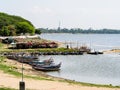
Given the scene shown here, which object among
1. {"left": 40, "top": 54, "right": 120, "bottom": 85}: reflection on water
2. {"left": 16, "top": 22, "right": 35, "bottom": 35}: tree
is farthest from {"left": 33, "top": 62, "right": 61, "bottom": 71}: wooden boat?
{"left": 16, "top": 22, "right": 35, "bottom": 35}: tree

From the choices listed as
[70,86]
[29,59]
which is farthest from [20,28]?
[70,86]

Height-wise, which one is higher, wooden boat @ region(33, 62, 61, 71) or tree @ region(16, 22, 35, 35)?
tree @ region(16, 22, 35, 35)

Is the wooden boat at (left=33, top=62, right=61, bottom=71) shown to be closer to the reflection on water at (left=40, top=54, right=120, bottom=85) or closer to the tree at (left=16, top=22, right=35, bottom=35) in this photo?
the reflection on water at (left=40, top=54, right=120, bottom=85)

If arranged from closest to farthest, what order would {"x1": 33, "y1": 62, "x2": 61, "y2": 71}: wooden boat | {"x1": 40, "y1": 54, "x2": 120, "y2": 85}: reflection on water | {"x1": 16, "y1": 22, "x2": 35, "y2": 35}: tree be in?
1. {"x1": 40, "y1": 54, "x2": 120, "y2": 85}: reflection on water
2. {"x1": 33, "y1": 62, "x2": 61, "y2": 71}: wooden boat
3. {"x1": 16, "y1": 22, "x2": 35, "y2": 35}: tree

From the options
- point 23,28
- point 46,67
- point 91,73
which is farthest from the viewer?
point 23,28

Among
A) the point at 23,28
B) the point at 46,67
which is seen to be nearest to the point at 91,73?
the point at 46,67

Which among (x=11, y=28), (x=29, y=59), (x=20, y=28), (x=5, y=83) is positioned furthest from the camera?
(x=20, y=28)

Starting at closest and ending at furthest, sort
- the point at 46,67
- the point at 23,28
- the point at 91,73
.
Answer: the point at 91,73 < the point at 46,67 < the point at 23,28

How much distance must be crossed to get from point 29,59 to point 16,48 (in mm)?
30560

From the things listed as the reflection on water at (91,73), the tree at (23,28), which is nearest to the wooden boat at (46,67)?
the reflection on water at (91,73)

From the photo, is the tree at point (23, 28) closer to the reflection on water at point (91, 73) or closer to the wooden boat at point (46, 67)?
the reflection on water at point (91, 73)

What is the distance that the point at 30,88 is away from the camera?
32.0 m

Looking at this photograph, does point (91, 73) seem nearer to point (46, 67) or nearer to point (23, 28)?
point (46, 67)

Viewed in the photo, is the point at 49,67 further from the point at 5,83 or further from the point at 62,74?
the point at 5,83
